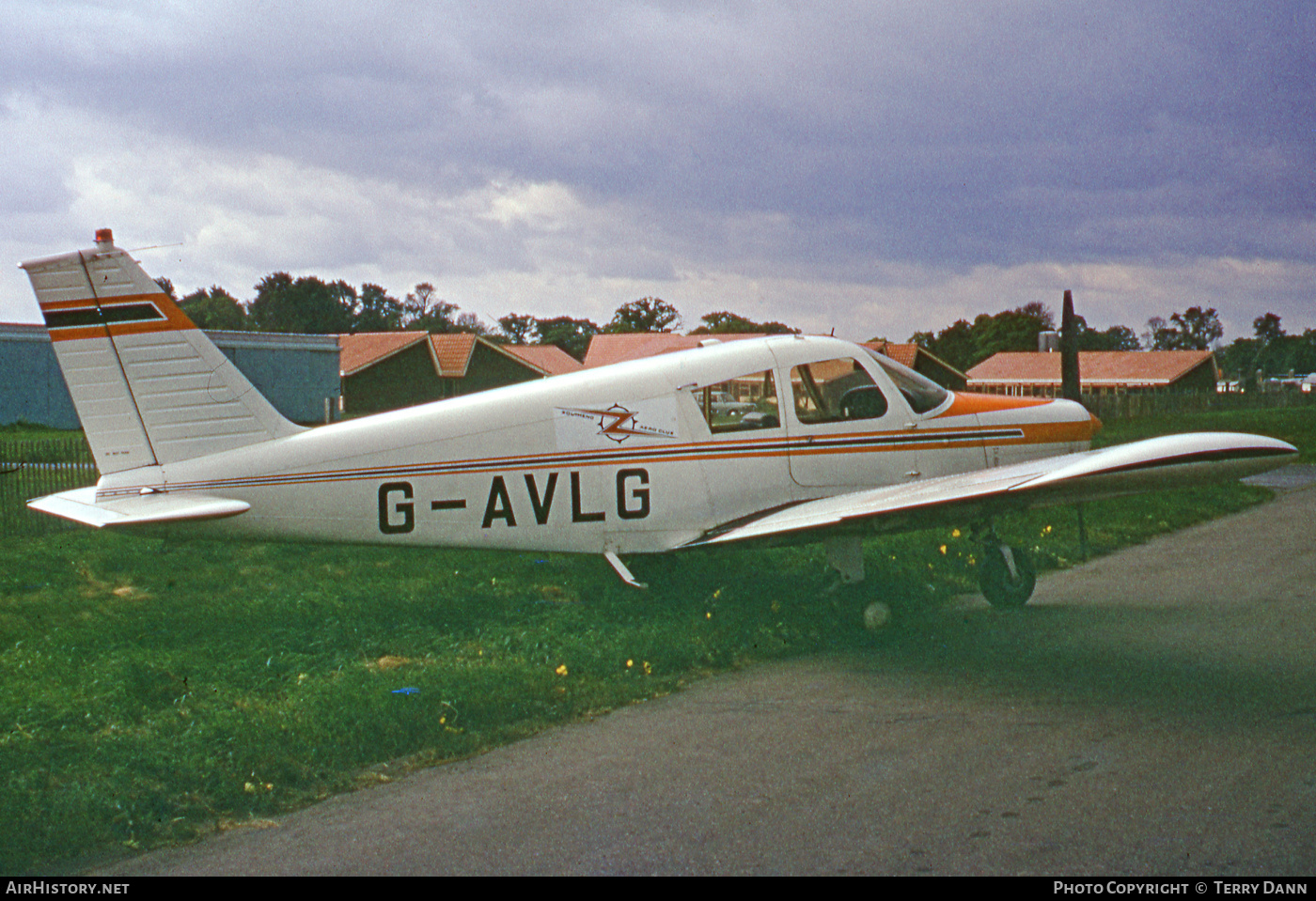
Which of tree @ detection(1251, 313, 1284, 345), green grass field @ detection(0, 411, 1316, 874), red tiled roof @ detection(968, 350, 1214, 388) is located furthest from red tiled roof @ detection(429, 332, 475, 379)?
tree @ detection(1251, 313, 1284, 345)

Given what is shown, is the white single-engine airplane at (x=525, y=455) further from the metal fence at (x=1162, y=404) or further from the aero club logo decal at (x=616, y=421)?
the metal fence at (x=1162, y=404)

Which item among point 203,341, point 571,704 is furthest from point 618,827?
point 203,341

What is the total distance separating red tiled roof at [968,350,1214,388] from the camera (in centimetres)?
6762

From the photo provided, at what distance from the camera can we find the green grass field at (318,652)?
17.5 ft

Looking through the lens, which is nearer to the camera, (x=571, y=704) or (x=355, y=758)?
(x=355, y=758)

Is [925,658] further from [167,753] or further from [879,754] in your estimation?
[167,753]

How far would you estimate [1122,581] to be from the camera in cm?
1058

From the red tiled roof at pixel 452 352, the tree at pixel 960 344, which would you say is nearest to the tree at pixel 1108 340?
the tree at pixel 960 344

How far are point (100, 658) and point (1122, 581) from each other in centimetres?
922

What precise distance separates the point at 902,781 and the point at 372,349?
44.6 meters

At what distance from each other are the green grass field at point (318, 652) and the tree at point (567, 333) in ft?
198

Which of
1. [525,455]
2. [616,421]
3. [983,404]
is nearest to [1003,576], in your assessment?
[983,404]

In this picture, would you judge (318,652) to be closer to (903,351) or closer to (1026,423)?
(1026,423)

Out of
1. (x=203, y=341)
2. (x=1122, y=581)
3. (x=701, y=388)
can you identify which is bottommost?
(x=1122, y=581)
